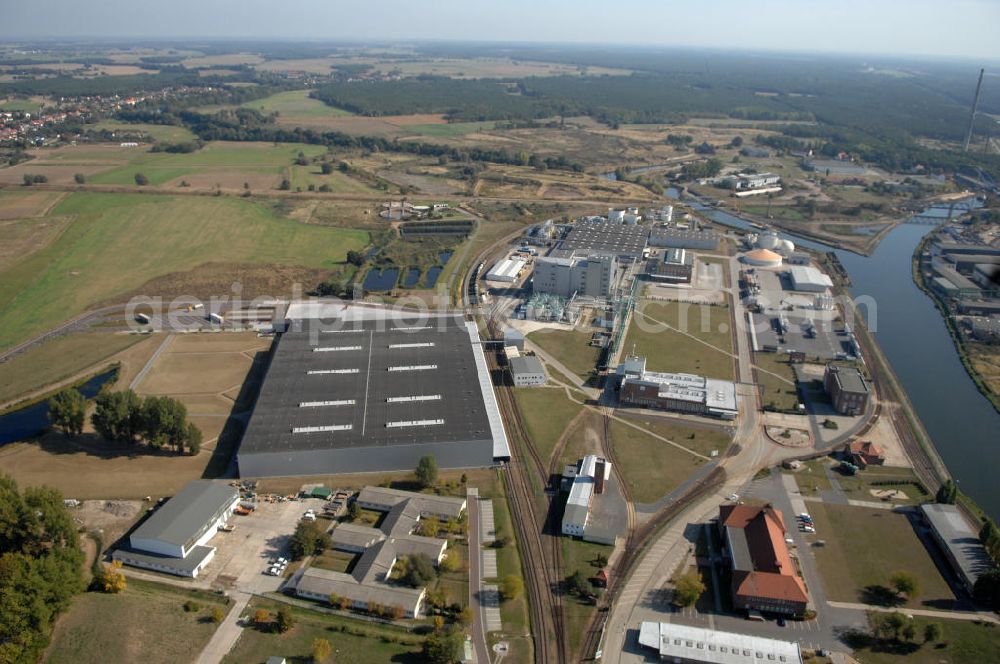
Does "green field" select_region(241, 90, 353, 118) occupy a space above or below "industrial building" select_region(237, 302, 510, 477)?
above

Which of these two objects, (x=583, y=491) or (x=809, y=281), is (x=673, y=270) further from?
(x=583, y=491)

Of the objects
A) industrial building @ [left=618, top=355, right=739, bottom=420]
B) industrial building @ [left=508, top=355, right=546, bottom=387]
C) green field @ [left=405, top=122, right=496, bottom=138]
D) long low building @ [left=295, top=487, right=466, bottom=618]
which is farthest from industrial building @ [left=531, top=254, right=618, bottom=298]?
green field @ [left=405, top=122, right=496, bottom=138]

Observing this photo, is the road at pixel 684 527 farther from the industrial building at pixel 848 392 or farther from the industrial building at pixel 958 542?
the industrial building at pixel 958 542

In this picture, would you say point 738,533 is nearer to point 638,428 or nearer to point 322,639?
point 638,428

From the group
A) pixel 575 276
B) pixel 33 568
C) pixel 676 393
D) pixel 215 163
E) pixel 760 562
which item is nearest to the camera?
pixel 33 568

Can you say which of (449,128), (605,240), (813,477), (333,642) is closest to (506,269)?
(605,240)

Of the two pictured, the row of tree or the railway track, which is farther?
the row of tree

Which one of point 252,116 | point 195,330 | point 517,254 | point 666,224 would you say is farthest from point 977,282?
point 252,116

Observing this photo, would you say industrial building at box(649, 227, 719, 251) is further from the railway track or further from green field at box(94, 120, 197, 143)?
green field at box(94, 120, 197, 143)
